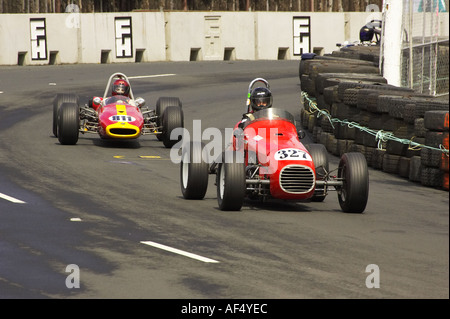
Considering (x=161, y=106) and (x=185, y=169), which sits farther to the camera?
(x=161, y=106)

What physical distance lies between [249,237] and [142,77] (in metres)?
21.1

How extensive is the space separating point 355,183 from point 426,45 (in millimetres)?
8882

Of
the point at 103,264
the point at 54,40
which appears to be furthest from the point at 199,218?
the point at 54,40

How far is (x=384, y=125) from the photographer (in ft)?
51.9

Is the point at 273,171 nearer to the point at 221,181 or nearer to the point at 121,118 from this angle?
the point at 221,181

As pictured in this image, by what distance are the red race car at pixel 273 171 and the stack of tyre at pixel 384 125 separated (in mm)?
2290

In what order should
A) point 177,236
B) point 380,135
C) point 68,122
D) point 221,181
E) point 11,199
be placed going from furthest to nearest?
point 68,122, point 380,135, point 11,199, point 221,181, point 177,236

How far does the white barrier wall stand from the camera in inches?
1304

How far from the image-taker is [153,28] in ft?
116

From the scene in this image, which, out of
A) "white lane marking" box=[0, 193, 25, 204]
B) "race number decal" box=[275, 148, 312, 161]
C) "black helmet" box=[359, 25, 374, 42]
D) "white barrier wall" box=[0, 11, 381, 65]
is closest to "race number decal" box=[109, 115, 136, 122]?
"white lane marking" box=[0, 193, 25, 204]

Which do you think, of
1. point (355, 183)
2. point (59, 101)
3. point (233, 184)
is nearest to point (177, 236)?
point (233, 184)

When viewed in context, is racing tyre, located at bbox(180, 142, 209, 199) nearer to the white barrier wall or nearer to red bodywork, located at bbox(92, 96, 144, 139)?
red bodywork, located at bbox(92, 96, 144, 139)

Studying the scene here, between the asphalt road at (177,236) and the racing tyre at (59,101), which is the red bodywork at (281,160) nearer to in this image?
the asphalt road at (177,236)

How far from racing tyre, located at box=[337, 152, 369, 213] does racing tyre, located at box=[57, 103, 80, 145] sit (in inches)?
285
